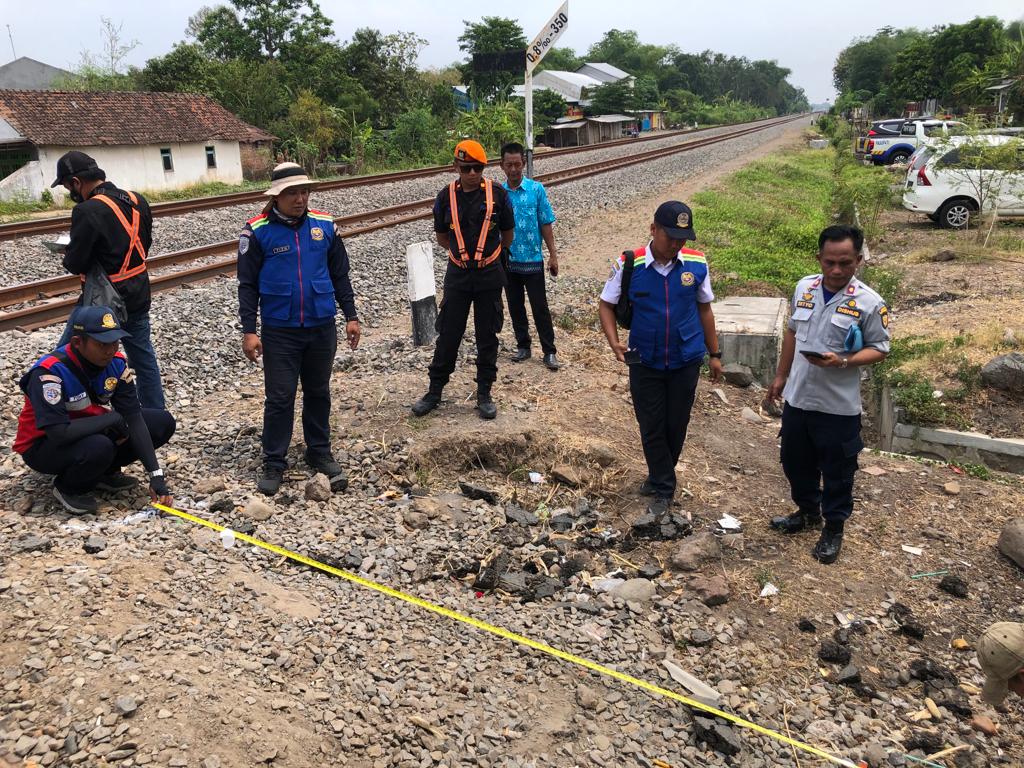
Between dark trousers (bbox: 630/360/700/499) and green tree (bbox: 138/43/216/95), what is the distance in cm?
3843

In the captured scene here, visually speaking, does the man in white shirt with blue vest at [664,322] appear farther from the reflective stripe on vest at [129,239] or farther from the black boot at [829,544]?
the reflective stripe on vest at [129,239]

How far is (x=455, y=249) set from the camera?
5312 millimetres

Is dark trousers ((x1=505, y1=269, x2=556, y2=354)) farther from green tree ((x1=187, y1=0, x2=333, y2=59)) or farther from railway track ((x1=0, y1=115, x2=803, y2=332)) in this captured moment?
green tree ((x1=187, y1=0, x2=333, y2=59))

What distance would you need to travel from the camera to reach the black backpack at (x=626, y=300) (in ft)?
14.2

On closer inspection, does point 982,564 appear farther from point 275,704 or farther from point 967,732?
point 275,704

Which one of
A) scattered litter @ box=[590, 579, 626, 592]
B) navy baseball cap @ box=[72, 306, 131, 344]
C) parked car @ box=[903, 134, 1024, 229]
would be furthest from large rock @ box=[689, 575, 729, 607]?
parked car @ box=[903, 134, 1024, 229]

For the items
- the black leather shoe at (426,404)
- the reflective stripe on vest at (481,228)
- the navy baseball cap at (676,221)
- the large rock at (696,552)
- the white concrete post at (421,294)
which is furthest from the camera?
the white concrete post at (421,294)

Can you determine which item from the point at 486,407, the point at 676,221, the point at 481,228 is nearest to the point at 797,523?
the point at 676,221

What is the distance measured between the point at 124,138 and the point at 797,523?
2783cm

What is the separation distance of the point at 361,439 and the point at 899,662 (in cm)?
341

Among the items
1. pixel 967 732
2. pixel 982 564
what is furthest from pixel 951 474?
pixel 967 732

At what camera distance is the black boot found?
4.28 metres

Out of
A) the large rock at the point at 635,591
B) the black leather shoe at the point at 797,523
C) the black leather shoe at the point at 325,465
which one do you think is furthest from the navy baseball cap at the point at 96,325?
the black leather shoe at the point at 797,523

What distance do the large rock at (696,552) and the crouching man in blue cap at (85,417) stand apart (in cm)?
278
